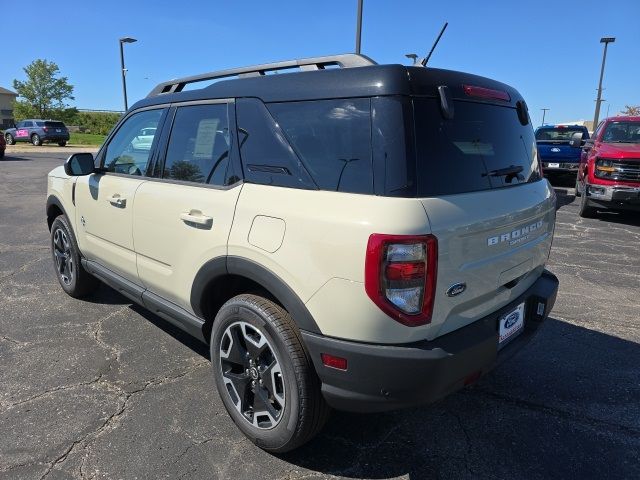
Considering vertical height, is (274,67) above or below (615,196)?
above

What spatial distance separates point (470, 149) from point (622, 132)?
9.21 metres

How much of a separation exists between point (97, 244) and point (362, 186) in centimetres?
260

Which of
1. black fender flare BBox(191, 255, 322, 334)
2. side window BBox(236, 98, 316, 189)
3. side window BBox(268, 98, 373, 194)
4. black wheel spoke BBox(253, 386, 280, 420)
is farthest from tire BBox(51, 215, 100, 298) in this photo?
side window BBox(268, 98, 373, 194)

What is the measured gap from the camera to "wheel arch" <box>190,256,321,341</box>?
7.02ft

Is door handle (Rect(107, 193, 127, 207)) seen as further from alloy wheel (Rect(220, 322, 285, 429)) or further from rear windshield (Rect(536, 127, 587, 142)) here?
rear windshield (Rect(536, 127, 587, 142))

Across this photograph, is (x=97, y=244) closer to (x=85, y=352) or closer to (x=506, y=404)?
(x=85, y=352)

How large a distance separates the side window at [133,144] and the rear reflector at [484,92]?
2.00 m

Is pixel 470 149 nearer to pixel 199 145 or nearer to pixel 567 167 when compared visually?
pixel 199 145

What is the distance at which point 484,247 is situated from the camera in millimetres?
2193

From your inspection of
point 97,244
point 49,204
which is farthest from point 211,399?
point 49,204

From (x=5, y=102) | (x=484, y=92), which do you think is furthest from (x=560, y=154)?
(x=5, y=102)

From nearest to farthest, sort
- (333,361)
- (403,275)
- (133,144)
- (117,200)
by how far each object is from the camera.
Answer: (403,275)
(333,361)
(117,200)
(133,144)

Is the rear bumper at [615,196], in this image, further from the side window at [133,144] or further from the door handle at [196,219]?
the door handle at [196,219]

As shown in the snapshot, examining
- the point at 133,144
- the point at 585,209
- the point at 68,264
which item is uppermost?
the point at 133,144
